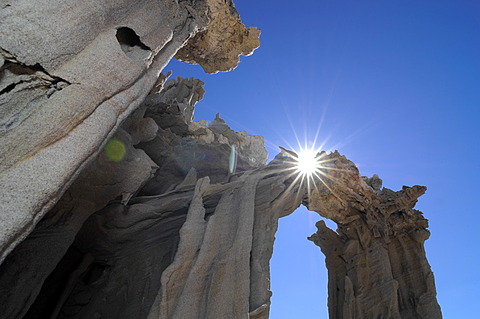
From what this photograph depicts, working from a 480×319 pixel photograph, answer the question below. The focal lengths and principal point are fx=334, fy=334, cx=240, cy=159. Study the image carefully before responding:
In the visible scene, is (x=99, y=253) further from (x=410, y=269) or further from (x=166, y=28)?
(x=410, y=269)

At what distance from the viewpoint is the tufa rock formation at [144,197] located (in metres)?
4.05

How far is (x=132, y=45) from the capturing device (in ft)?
19.3

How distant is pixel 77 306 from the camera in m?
10.3

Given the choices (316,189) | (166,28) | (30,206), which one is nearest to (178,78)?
(316,189)

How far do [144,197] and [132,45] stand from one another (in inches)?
260

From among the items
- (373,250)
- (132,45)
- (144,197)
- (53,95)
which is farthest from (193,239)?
(373,250)

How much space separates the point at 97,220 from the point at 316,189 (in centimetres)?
778

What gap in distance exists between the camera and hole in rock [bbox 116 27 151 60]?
5632 mm

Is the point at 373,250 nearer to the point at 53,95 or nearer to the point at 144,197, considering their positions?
the point at 144,197

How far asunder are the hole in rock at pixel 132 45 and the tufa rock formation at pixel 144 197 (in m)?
0.03

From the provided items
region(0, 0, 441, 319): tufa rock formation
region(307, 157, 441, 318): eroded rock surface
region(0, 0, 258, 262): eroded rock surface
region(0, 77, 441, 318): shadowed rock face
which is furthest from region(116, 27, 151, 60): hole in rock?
region(307, 157, 441, 318): eroded rock surface

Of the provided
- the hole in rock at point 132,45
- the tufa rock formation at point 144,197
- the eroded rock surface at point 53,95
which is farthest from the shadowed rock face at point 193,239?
the eroded rock surface at point 53,95

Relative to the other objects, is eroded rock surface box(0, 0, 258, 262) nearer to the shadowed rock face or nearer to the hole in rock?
the hole in rock

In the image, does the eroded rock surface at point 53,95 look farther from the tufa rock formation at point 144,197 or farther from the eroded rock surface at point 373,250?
the eroded rock surface at point 373,250
